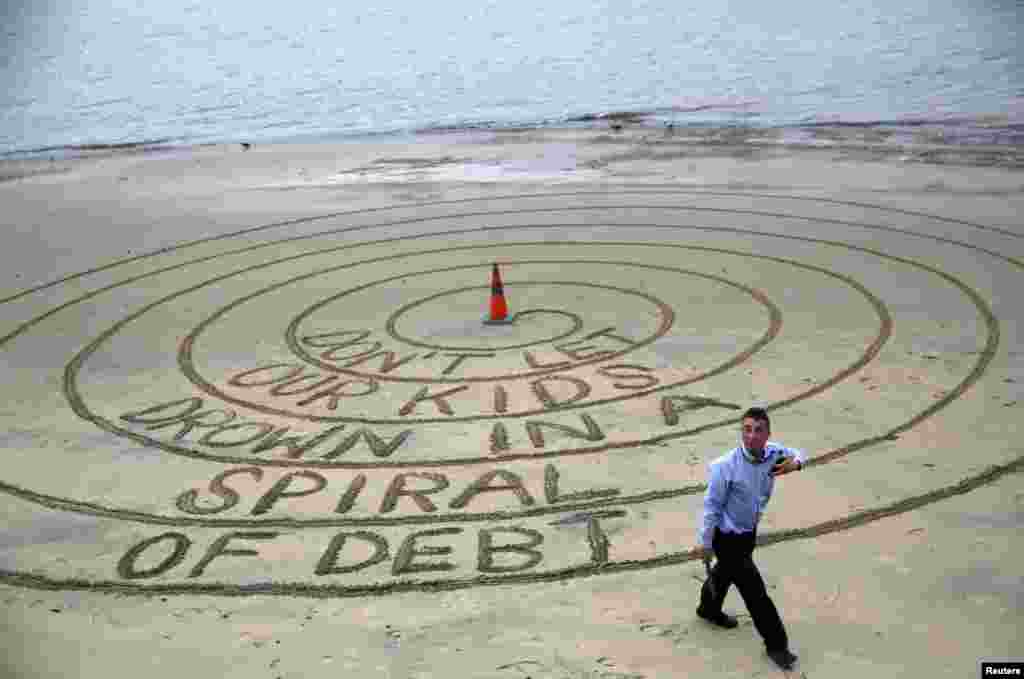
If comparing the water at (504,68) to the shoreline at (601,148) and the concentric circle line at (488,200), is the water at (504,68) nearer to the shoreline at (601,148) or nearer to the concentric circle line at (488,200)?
the shoreline at (601,148)

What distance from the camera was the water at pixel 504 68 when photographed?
55938 mm

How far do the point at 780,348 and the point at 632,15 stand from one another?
344ft

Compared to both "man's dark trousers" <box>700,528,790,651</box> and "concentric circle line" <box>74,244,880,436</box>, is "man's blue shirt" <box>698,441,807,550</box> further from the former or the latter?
"concentric circle line" <box>74,244,880,436</box>

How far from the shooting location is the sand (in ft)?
32.8

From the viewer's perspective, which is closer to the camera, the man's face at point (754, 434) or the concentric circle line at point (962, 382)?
the man's face at point (754, 434)

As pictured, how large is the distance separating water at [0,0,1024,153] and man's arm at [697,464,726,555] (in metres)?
32.2

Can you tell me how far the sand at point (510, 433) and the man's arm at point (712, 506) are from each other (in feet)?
3.27

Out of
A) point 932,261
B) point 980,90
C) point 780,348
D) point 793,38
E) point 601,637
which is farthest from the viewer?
point 793,38

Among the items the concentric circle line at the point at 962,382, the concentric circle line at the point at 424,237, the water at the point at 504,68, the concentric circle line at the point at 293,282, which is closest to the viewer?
the concentric circle line at the point at 962,382

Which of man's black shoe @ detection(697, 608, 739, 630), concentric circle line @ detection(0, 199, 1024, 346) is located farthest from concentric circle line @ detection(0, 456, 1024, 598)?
concentric circle line @ detection(0, 199, 1024, 346)

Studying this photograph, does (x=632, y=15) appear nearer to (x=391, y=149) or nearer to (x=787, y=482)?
(x=391, y=149)

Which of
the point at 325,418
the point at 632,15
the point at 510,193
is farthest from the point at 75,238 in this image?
the point at 632,15

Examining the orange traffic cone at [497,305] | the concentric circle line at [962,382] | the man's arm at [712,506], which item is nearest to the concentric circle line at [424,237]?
the concentric circle line at [962,382]

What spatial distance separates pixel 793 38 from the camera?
8719 cm
